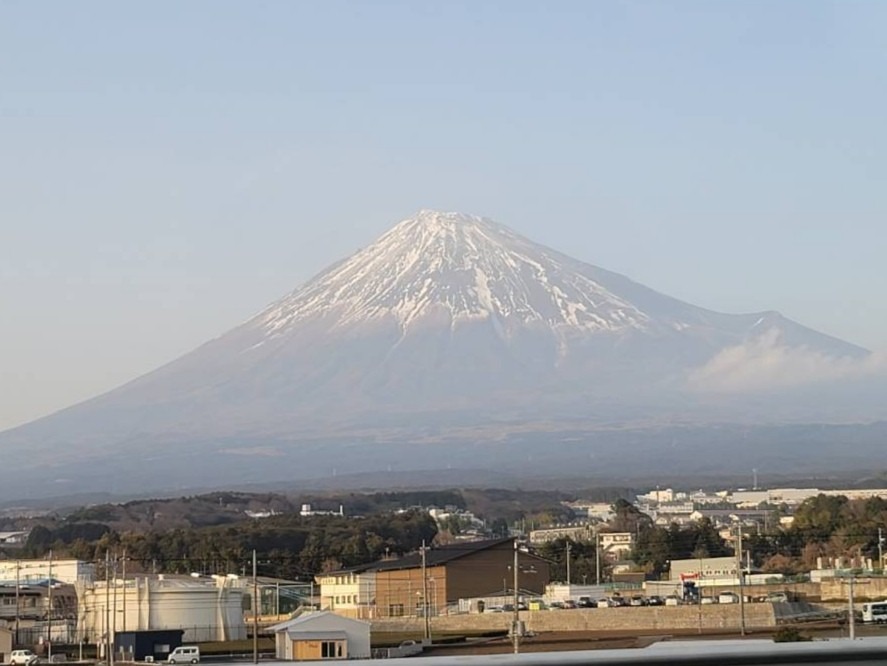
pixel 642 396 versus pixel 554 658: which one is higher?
pixel 642 396

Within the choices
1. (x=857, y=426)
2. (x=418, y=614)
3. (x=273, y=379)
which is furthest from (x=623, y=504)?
(x=857, y=426)

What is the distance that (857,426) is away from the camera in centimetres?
13588

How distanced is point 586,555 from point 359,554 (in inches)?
296

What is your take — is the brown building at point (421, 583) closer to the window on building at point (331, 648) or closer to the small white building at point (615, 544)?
the window on building at point (331, 648)

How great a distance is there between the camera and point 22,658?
806 inches

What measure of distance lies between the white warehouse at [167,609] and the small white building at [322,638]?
937 centimetres

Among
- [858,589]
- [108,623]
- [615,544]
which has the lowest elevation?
[615,544]

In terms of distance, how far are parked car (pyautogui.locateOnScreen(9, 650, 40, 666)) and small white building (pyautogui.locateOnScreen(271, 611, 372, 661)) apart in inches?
130

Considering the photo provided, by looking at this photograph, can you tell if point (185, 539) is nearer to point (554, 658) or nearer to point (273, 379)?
point (554, 658)

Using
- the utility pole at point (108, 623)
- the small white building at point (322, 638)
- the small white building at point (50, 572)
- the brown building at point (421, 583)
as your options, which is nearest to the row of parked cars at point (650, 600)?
the brown building at point (421, 583)

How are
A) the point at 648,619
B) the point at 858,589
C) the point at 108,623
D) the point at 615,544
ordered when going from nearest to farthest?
1. the point at 648,619
2. the point at 108,623
3. the point at 858,589
4. the point at 615,544

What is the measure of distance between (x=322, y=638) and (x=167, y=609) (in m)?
12.6

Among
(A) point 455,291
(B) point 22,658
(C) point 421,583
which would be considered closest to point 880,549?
(C) point 421,583

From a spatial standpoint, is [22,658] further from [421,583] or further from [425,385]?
[425,385]
